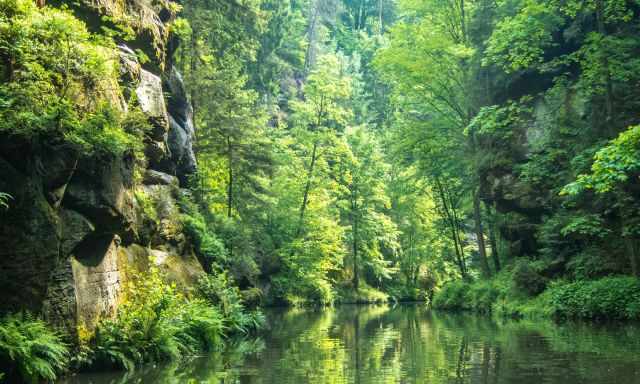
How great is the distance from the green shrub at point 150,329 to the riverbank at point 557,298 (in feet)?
35.4

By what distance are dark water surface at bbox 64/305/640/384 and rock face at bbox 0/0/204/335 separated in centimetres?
147

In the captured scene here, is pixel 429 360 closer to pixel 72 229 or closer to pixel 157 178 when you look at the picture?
pixel 72 229

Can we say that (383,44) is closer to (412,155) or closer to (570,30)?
(412,155)

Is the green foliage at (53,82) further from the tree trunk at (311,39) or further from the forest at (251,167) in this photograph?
the tree trunk at (311,39)

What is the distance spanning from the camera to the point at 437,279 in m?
57.0

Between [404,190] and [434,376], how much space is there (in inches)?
962

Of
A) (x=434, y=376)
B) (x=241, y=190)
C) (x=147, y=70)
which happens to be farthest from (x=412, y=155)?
(x=434, y=376)

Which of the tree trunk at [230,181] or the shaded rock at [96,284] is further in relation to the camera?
the tree trunk at [230,181]

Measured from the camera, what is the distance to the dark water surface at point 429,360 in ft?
28.0

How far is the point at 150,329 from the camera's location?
37.7 feet

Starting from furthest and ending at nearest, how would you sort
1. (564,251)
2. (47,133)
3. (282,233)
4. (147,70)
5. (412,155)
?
1. (282,233)
2. (412,155)
3. (564,251)
4. (147,70)
5. (47,133)

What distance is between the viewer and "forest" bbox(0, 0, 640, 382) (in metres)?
9.78

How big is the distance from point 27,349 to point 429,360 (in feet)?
21.1

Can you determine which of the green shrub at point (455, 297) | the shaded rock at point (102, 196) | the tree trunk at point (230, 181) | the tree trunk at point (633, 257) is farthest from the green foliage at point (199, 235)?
the green shrub at point (455, 297)
